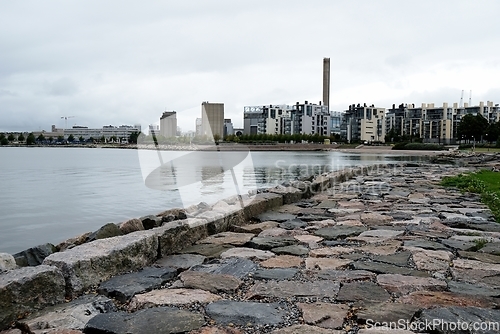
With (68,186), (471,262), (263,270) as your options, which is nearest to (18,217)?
(68,186)

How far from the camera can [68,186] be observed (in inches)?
700

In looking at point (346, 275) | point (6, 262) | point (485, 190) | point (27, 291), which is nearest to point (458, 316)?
point (346, 275)

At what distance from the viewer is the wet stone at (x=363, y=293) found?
2.85 metres

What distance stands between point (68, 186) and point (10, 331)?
644 inches

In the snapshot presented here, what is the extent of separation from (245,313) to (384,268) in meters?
1.35

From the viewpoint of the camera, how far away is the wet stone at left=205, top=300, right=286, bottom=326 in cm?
254

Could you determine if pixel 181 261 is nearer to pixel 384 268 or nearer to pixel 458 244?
pixel 384 268

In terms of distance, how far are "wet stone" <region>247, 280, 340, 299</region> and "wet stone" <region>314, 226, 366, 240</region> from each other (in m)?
1.50

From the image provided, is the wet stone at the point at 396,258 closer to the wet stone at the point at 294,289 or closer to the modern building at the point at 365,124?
the wet stone at the point at 294,289

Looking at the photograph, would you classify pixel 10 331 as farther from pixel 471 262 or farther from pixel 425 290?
pixel 471 262

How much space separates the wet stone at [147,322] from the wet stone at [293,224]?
2.69m

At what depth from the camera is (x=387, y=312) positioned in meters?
2.62

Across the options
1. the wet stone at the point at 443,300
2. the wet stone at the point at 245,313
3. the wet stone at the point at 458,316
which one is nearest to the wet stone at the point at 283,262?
the wet stone at the point at 245,313

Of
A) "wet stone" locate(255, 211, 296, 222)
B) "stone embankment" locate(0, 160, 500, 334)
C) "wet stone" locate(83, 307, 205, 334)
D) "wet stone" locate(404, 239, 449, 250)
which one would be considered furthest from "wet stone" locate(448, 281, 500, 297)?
"wet stone" locate(255, 211, 296, 222)
